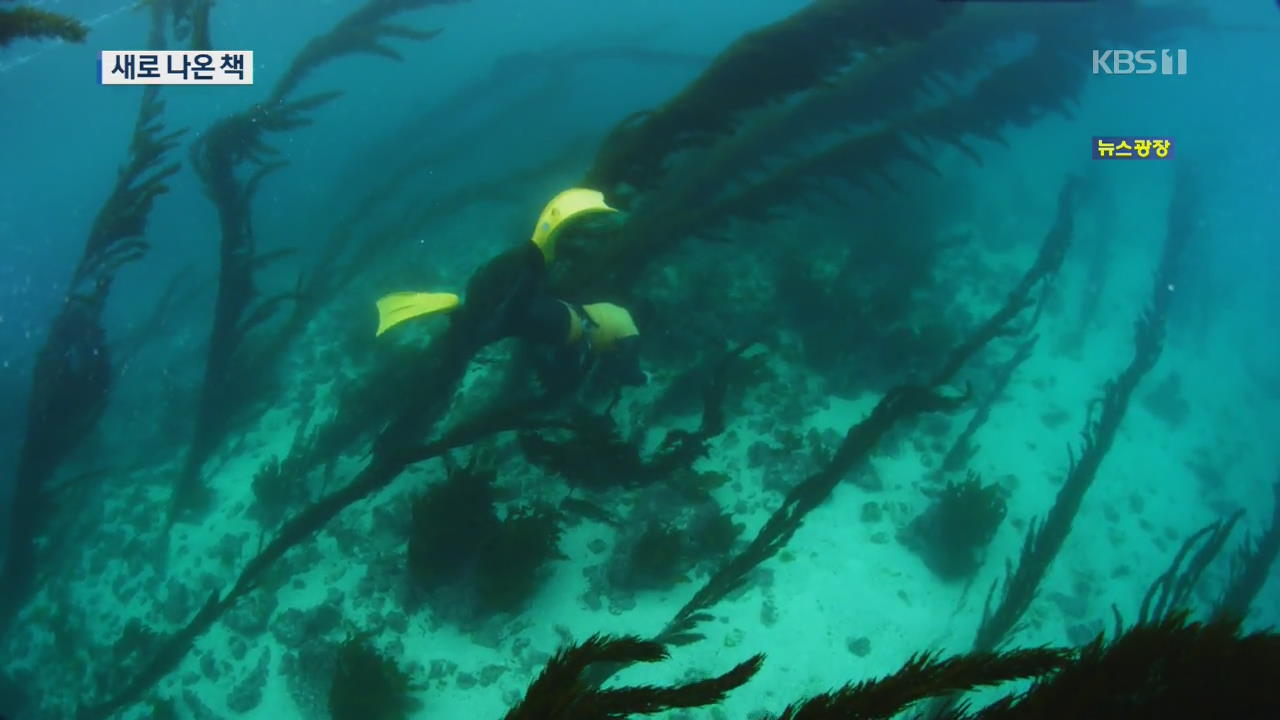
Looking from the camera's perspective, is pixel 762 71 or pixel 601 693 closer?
pixel 601 693

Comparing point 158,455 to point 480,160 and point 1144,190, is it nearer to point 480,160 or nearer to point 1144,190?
point 480,160

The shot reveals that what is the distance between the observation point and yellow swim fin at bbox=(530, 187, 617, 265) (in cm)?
504

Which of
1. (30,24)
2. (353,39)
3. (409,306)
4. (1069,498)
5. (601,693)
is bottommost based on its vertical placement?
(1069,498)

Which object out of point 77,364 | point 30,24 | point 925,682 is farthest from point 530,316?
point 77,364

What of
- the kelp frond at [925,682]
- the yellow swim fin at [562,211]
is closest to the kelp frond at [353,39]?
the yellow swim fin at [562,211]

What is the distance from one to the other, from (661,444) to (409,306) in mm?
2730

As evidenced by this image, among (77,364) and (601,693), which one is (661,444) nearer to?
(601,693)

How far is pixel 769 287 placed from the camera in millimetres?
8281

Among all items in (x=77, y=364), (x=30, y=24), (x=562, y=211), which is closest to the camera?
(x=30, y=24)

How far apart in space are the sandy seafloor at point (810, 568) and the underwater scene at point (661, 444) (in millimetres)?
37

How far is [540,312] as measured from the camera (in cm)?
515

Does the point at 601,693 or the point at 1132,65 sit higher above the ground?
the point at 1132,65

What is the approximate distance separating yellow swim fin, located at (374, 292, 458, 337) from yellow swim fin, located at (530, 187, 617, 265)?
0.96m

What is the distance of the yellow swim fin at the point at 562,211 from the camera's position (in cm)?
504
